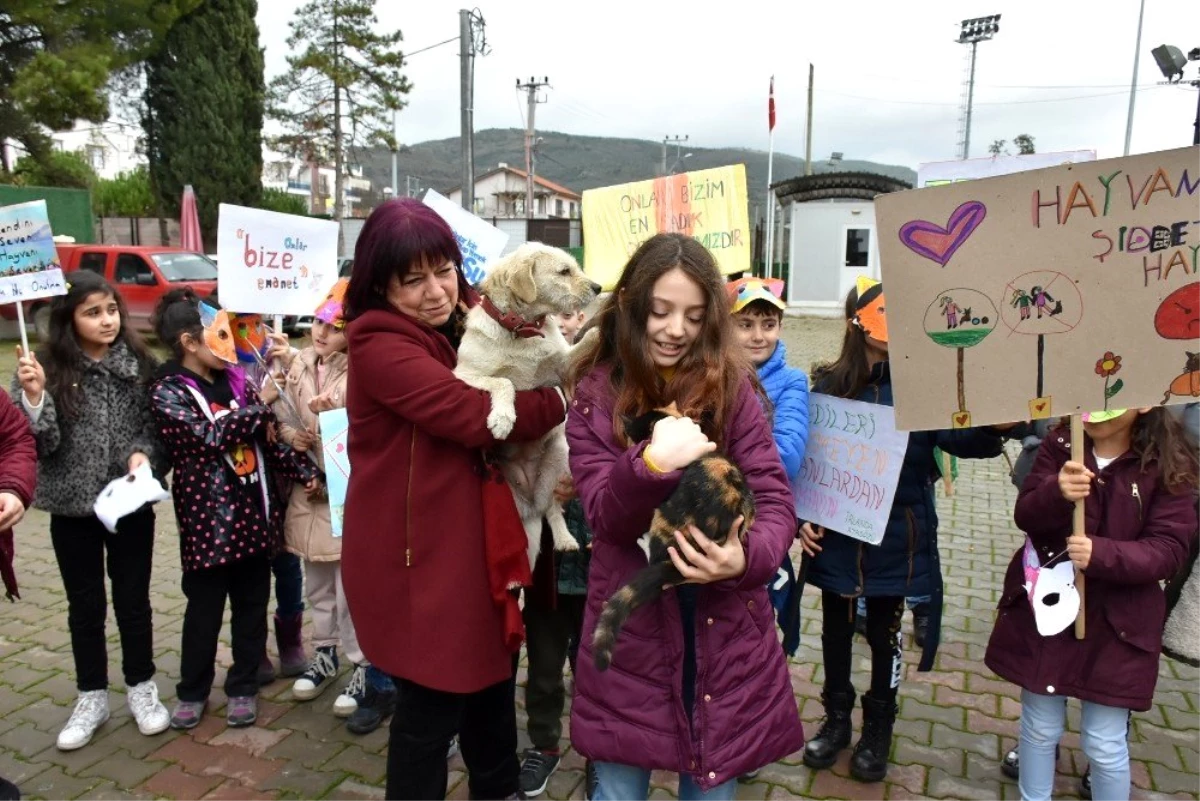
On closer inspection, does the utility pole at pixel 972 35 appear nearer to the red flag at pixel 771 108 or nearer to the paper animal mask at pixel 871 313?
the red flag at pixel 771 108

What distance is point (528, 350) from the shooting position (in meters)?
2.70

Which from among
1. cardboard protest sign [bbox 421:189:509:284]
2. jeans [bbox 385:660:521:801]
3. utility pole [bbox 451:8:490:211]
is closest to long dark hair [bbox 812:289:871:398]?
cardboard protest sign [bbox 421:189:509:284]

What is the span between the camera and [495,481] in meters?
2.48

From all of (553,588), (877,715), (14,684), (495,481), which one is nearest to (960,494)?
(877,715)

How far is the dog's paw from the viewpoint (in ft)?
7.70

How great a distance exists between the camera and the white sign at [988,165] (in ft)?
15.6

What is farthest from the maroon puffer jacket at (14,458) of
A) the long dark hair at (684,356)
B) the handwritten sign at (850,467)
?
the handwritten sign at (850,467)

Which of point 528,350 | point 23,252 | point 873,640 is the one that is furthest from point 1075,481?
point 23,252

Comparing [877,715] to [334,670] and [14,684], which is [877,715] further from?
[14,684]

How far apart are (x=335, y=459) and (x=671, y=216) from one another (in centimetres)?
230

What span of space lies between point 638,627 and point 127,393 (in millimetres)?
2765

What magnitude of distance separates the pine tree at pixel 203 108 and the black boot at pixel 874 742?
2940 centimetres

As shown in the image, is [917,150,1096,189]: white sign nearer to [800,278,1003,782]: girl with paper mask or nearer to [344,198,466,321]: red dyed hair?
[800,278,1003,782]: girl with paper mask

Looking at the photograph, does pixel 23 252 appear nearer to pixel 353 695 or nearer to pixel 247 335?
pixel 247 335
